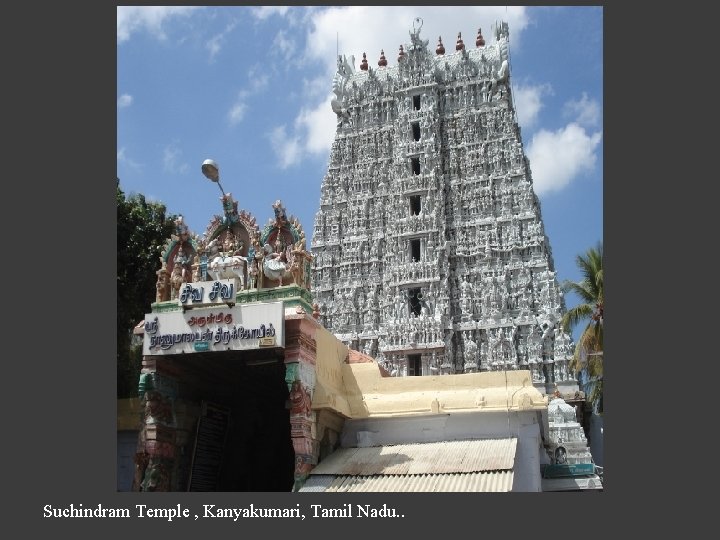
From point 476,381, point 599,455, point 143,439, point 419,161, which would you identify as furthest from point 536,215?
point 143,439

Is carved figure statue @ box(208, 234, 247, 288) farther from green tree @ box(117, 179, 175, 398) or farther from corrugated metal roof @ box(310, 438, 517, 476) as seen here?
green tree @ box(117, 179, 175, 398)

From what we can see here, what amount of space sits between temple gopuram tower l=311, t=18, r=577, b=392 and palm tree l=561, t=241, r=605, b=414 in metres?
2.72

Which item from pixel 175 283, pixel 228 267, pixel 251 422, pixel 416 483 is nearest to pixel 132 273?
pixel 251 422

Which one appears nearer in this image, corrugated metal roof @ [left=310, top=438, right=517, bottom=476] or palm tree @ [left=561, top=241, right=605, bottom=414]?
corrugated metal roof @ [left=310, top=438, right=517, bottom=476]

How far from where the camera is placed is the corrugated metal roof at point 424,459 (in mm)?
16391

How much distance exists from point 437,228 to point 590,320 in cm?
1095

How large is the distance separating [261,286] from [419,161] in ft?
76.7

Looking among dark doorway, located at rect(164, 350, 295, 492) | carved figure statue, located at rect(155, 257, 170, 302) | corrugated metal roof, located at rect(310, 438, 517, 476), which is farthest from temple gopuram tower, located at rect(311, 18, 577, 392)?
carved figure statue, located at rect(155, 257, 170, 302)

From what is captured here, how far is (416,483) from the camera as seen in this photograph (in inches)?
627

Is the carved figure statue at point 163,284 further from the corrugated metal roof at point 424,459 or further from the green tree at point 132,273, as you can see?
the green tree at point 132,273

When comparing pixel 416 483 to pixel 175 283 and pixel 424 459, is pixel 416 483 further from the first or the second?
pixel 175 283

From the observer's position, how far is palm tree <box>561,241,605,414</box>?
28.4m

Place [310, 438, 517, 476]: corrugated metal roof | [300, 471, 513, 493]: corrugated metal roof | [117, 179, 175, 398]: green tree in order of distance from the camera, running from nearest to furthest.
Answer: [300, 471, 513, 493]: corrugated metal roof < [310, 438, 517, 476]: corrugated metal roof < [117, 179, 175, 398]: green tree

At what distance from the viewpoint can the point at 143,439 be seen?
18.5m
